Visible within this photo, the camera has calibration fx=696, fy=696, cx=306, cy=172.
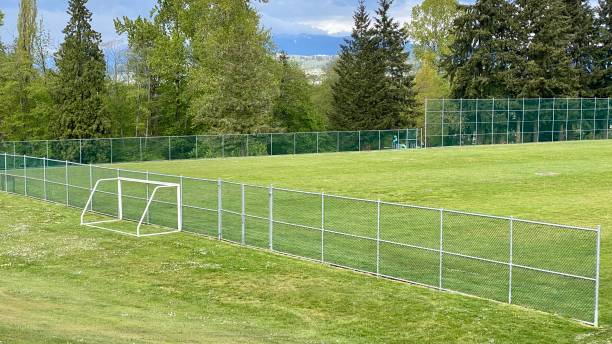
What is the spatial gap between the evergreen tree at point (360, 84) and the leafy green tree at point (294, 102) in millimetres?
3329

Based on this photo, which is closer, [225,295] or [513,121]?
[225,295]

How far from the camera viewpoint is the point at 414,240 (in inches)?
847

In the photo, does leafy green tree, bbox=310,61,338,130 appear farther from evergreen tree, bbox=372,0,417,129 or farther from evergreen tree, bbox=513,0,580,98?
evergreen tree, bbox=513,0,580,98

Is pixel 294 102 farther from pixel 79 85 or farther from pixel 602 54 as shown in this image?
pixel 602 54

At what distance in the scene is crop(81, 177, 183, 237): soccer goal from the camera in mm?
24266

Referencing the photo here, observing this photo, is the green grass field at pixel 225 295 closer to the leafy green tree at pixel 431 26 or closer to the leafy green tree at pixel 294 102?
the leafy green tree at pixel 294 102

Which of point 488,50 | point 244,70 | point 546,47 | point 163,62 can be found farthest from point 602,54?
point 163,62

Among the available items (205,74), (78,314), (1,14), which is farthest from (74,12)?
(78,314)

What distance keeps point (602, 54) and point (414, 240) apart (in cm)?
7444

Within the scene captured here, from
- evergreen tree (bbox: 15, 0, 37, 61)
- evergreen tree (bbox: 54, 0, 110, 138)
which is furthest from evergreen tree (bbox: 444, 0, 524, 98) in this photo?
evergreen tree (bbox: 15, 0, 37, 61)

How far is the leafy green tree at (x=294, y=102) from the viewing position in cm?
8125

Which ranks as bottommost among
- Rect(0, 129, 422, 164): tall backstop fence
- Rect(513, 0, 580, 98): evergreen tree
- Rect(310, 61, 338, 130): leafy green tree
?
Rect(0, 129, 422, 164): tall backstop fence

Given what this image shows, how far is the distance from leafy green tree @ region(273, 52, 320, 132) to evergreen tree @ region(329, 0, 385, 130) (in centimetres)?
333

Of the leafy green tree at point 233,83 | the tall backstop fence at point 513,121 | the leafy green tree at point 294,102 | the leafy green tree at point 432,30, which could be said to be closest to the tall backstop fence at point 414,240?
the leafy green tree at point 233,83
